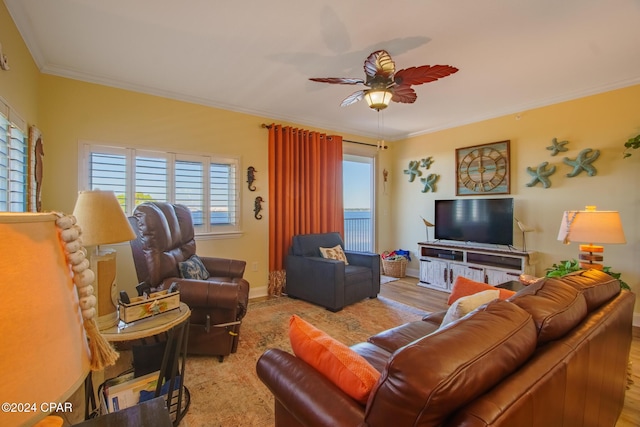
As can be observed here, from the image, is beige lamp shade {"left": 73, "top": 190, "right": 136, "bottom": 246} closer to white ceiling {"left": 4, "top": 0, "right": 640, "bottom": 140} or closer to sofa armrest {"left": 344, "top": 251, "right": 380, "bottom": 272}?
white ceiling {"left": 4, "top": 0, "right": 640, "bottom": 140}

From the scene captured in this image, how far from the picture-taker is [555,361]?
95 centimetres


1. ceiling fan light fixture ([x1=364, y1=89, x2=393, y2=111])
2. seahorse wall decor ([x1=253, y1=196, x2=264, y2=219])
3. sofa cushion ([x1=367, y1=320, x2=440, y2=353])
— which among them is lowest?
sofa cushion ([x1=367, y1=320, x2=440, y2=353])

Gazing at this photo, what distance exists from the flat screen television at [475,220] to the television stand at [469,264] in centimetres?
14

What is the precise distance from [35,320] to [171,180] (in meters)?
3.53

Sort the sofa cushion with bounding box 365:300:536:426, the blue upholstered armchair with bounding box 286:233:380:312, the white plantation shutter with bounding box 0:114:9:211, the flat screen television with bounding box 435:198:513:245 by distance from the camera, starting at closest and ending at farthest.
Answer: the sofa cushion with bounding box 365:300:536:426
the white plantation shutter with bounding box 0:114:9:211
the blue upholstered armchair with bounding box 286:233:380:312
the flat screen television with bounding box 435:198:513:245

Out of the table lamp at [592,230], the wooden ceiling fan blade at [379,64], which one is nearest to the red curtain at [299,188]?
the wooden ceiling fan blade at [379,64]

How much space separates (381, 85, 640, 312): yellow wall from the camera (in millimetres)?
3289

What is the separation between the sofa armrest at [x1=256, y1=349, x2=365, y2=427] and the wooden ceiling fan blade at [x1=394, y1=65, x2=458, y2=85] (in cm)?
200

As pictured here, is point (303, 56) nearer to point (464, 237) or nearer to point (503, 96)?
point (503, 96)

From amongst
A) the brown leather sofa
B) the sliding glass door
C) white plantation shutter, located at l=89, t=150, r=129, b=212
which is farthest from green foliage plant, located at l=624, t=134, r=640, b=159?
white plantation shutter, located at l=89, t=150, r=129, b=212

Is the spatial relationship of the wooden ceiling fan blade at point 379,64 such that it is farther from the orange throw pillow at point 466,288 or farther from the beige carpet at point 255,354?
the beige carpet at point 255,354

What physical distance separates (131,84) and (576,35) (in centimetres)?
415

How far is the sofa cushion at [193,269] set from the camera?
2.79 m

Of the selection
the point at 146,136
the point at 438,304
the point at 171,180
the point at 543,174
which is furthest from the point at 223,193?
the point at 543,174
